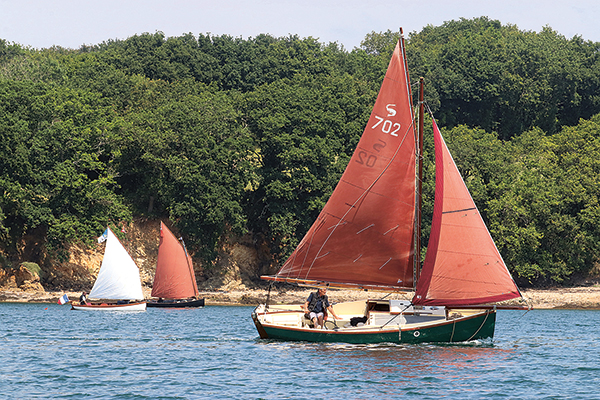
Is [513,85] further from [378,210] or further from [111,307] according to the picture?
[378,210]

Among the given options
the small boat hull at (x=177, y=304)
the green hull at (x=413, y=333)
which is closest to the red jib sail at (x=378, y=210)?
the green hull at (x=413, y=333)

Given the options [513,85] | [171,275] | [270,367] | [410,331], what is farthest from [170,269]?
[513,85]

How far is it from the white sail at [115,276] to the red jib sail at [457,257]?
36042 mm

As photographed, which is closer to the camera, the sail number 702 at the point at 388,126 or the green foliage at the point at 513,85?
the sail number 702 at the point at 388,126

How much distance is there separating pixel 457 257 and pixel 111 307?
38.2 meters

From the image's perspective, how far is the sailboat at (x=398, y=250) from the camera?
3281 centimetres

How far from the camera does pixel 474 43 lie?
411ft

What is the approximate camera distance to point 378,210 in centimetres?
3450

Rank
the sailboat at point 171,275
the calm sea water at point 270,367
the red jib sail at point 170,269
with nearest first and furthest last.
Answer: the calm sea water at point 270,367 < the sailboat at point 171,275 < the red jib sail at point 170,269

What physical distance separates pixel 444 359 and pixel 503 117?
313 ft

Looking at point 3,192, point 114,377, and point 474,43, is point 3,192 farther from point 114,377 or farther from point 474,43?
point 474,43

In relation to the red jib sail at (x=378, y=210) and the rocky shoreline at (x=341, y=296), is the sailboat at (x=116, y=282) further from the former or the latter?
the red jib sail at (x=378, y=210)

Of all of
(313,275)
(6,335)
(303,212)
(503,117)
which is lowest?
(6,335)

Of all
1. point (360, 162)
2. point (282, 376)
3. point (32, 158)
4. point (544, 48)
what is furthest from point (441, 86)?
point (282, 376)
